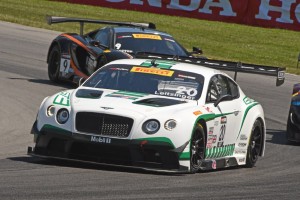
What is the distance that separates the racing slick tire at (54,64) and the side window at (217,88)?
24.5 feet

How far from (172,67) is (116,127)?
1743 mm

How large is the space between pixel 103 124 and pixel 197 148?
3.46 ft

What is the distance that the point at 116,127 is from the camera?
10.3 m

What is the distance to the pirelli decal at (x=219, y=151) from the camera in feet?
36.5

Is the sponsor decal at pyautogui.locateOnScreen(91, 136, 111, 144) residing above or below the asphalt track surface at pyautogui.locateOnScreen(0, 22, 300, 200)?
above

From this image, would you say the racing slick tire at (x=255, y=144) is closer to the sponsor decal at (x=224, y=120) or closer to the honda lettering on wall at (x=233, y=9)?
the sponsor decal at (x=224, y=120)

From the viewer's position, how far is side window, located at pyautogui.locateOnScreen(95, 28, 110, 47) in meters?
18.6

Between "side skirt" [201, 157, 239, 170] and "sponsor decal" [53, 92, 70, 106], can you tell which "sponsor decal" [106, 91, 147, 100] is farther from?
"side skirt" [201, 157, 239, 170]

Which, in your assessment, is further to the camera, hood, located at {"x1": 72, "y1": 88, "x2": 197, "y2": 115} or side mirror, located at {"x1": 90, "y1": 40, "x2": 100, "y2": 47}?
side mirror, located at {"x1": 90, "y1": 40, "x2": 100, "y2": 47}

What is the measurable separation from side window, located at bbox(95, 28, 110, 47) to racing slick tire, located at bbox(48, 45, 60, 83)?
85 cm

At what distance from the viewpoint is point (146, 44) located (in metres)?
18.5

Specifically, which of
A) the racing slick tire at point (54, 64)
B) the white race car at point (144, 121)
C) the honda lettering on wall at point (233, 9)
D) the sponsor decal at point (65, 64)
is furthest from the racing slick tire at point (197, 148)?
the honda lettering on wall at point (233, 9)

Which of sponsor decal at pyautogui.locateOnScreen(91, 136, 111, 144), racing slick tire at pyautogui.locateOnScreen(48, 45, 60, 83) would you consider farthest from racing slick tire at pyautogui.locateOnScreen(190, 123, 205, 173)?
racing slick tire at pyautogui.locateOnScreen(48, 45, 60, 83)

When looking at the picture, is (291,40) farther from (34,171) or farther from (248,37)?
(34,171)
